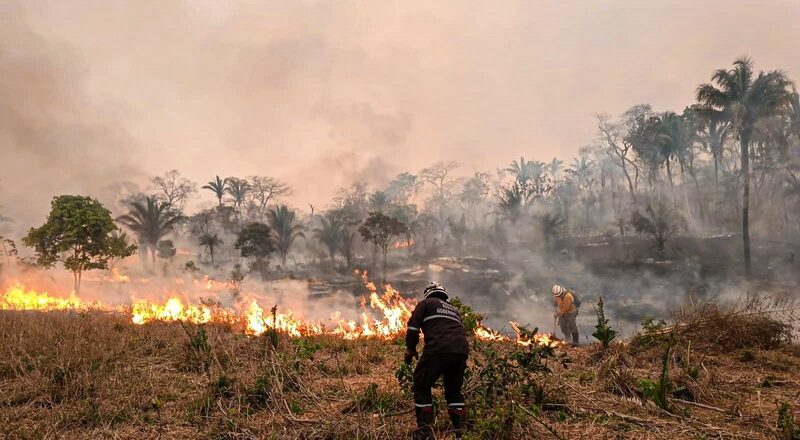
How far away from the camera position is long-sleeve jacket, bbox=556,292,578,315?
13.5 m

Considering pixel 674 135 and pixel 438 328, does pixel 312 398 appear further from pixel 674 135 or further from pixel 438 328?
pixel 674 135

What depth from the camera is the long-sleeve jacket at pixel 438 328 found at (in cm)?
507

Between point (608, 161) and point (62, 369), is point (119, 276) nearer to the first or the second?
point (62, 369)

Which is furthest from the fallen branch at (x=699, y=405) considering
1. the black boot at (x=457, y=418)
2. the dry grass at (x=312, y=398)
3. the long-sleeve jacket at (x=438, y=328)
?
the long-sleeve jacket at (x=438, y=328)

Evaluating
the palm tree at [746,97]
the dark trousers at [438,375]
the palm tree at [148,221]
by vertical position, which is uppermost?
the palm tree at [746,97]

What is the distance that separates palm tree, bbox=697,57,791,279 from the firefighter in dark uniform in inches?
1273

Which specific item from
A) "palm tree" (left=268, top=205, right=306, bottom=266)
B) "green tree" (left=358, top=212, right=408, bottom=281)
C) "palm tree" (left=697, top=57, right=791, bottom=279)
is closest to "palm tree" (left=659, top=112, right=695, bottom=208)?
"palm tree" (left=697, top=57, right=791, bottom=279)

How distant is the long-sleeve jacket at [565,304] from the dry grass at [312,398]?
467 centimetres

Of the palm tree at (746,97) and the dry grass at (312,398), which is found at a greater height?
the palm tree at (746,97)

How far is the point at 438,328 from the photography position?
5.22 meters

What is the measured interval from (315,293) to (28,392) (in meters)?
33.5

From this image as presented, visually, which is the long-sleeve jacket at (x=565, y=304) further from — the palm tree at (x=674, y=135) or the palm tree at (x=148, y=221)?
the palm tree at (x=674, y=135)

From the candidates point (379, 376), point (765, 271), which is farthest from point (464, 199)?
point (379, 376)

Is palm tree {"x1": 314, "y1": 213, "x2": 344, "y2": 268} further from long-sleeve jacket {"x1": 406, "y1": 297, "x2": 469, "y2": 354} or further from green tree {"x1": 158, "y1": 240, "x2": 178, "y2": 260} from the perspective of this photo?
long-sleeve jacket {"x1": 406, "y1": 297, "x2": 469, "y2": 354}
